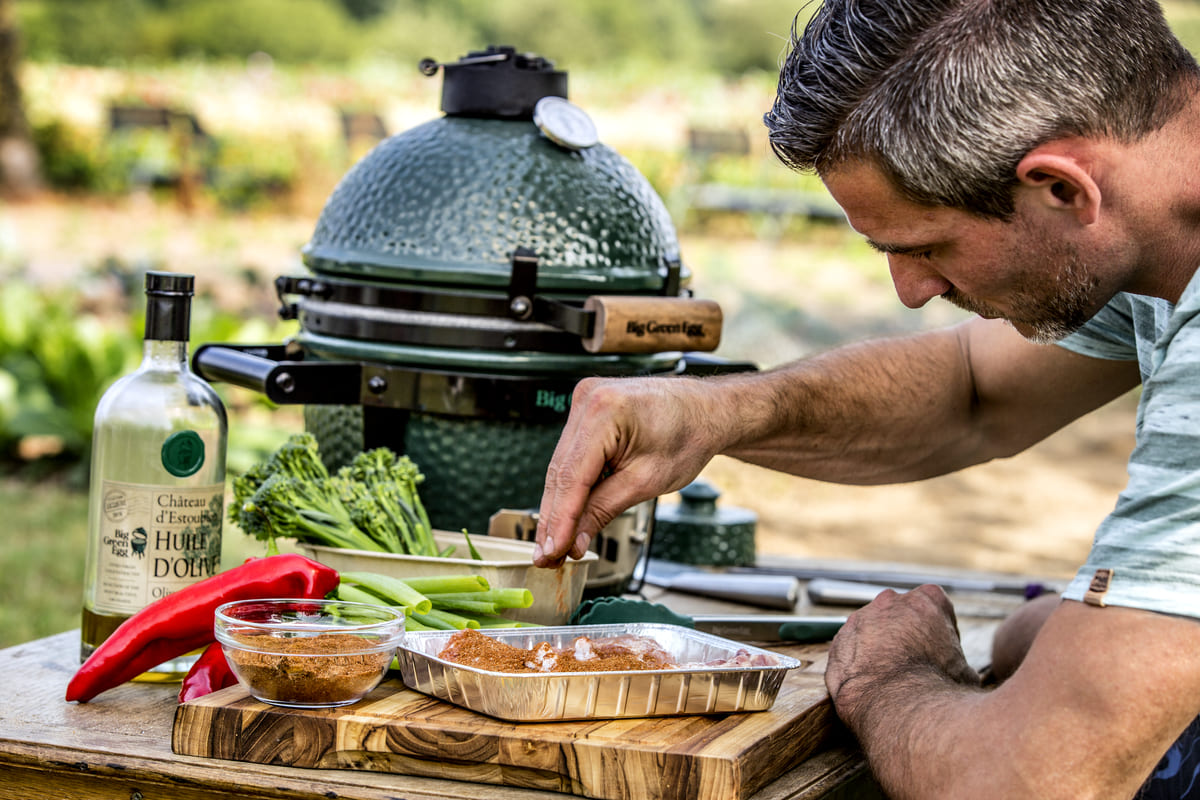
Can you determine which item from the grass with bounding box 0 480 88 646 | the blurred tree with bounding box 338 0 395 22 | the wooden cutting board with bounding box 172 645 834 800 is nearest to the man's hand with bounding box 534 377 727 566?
the wooden cutting board with bounding box 172 645 834 800

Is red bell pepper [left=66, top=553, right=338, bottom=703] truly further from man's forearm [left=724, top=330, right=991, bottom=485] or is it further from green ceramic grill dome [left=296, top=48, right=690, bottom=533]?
man's forearm [left=724, top=330, right=991, bottom=485]

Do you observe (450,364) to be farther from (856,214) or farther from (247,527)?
(856,214)

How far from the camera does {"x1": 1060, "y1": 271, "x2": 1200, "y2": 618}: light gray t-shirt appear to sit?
1385 mm

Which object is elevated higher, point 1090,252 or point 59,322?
point 1090,252

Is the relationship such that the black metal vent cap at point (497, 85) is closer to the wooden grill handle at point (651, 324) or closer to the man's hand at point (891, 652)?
→ the wooden grill handle at point (651, 324)

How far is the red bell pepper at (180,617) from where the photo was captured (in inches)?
65.9

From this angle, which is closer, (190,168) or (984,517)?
(984,517)

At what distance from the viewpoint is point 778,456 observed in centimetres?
224

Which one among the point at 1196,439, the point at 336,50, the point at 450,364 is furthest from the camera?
the point at 336,50

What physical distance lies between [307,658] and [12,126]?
1321cm

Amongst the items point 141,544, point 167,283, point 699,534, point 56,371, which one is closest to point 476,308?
point 167,283

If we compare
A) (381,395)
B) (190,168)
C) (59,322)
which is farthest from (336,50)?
(381,395)

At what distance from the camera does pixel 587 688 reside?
1472 millimetres

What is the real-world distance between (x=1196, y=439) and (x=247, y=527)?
1282 mm
